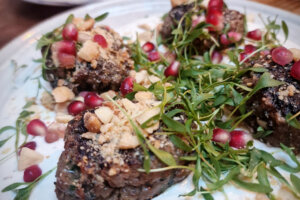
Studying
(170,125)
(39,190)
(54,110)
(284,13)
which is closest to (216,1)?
(284,13)

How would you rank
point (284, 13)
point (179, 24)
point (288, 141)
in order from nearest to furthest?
point (288, 141)
point (179, 24)
point (284, 13)

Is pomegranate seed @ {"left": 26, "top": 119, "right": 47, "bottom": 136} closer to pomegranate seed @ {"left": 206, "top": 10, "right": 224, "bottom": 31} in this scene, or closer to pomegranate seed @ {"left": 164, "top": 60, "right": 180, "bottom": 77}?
pomegranate seed @ {"left": 164, "top": 60, "right": 180, "bottom": 77}

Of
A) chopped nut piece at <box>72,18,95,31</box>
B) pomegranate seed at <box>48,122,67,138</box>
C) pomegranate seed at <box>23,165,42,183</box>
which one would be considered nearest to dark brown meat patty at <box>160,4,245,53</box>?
chopped nut piece at <box>72,18,95,31</box>

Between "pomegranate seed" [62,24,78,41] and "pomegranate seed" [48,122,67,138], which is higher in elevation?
"pomegranate seed" [62,24,78,41]

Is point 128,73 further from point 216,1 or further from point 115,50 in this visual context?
point 216,1

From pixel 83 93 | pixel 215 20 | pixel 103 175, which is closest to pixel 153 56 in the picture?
pixel 215 20

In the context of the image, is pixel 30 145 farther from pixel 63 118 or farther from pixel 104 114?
pixel 104 114
